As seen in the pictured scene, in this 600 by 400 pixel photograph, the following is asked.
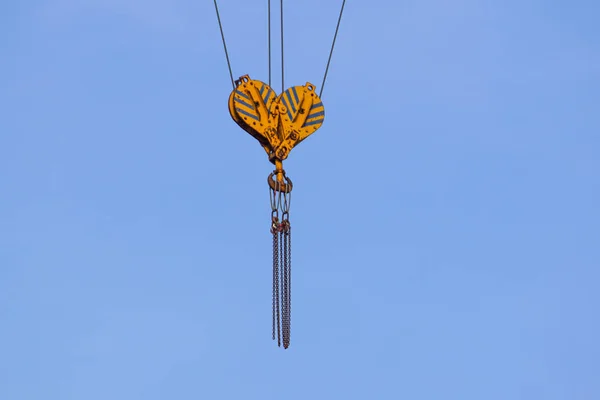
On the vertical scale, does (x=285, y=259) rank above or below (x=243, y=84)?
below

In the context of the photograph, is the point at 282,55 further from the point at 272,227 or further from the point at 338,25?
the point at 272,227

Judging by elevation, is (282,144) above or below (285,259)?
above

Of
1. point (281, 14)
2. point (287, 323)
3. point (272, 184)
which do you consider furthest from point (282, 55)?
point (287, 323)

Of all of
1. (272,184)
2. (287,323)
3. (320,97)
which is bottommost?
(287,323)

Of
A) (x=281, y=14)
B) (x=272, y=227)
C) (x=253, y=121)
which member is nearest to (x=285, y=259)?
(x=272, y=227)

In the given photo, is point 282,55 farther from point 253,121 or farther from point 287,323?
point 287,323

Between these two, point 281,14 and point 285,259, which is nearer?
point 285,259
